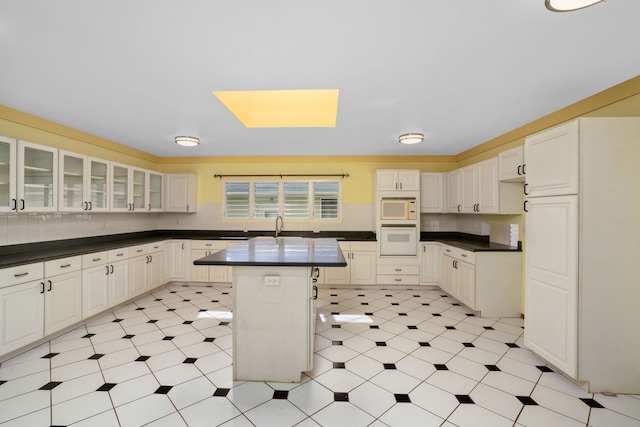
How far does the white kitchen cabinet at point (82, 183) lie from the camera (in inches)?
132

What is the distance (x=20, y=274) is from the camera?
258 centimetres

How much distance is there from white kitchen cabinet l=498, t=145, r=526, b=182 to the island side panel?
9.58 ft

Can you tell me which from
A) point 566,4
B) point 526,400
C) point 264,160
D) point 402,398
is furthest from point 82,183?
point 526,400

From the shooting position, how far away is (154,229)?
5562 millimetres

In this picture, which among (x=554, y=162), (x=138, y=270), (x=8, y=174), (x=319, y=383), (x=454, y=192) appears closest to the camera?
(x=319, y=383)

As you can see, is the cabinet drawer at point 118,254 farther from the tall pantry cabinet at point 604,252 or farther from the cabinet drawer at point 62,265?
the tall pantry cabinet at point 604,252

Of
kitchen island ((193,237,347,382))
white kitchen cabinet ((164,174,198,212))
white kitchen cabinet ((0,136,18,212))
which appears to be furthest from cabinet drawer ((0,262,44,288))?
white kitchen cabinet ((164,174,198,212))

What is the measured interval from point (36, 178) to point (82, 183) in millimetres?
559

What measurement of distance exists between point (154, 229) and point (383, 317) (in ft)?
15.7

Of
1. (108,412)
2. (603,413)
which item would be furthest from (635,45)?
(108,412)

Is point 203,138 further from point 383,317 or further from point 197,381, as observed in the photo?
point 383,317

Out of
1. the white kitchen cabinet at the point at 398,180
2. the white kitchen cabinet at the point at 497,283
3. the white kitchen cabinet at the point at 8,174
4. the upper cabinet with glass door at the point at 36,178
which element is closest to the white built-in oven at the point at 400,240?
the white kitchen cabinet at the point at 398,180

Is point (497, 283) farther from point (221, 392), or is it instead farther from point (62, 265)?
point (62, 265)

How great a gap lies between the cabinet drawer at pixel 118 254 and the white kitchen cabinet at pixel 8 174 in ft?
3.70
